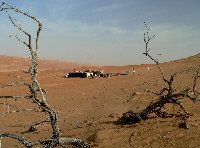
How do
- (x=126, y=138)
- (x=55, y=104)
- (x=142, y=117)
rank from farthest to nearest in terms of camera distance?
(x=55, y=104), (x=142, y=117), (x=126, y=138)

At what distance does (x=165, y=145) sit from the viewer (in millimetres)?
9617

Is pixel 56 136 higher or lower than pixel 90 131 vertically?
higher

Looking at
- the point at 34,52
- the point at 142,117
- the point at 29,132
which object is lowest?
the point at 29,132

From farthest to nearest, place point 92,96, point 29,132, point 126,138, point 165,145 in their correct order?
1. point 92,96
2. point 29,132
3. point 126,138
4. point 165,145

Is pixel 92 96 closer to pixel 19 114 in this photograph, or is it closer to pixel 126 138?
pixel 19 114

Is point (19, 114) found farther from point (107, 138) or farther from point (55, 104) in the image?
point (107, 138)

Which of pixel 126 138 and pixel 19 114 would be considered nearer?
pixel 126 138

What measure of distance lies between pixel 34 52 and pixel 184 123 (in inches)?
217

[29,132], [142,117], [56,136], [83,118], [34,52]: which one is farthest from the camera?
[83,118]

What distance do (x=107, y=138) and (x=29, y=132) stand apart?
4389 mm

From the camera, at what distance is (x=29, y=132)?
46.6ft

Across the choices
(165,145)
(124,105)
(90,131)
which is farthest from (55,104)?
(165,145)

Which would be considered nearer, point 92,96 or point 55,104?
point 55,104

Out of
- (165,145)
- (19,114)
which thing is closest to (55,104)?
(19,114)
